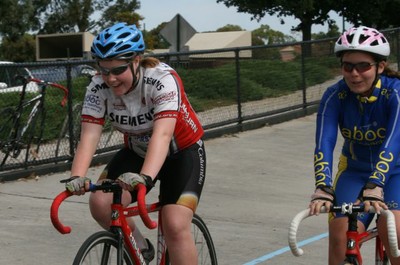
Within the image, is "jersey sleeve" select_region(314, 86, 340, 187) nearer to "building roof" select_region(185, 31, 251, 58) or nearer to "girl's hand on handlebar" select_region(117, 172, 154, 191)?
"girl's hand on handlebar" select_region(117, 172, 154, 191)

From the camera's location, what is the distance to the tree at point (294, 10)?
54.5 metres

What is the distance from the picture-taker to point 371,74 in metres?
4.49

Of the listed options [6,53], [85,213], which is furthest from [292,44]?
[6,53]

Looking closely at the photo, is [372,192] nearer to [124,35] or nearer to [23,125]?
[124,35]

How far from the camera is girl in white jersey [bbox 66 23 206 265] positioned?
180 inches

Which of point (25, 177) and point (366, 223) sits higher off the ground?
point (366, 223)

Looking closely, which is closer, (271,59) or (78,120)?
(78,120)

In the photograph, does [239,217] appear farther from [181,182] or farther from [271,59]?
[271,59]

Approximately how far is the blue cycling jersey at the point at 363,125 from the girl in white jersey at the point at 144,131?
814 millimetres

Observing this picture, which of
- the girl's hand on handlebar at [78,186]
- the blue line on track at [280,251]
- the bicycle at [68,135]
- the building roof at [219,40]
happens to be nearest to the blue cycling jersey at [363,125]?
the girl's hand on handlebar at [78,186]

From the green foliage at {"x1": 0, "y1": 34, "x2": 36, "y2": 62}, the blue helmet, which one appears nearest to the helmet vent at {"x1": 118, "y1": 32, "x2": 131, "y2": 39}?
the blue helmet

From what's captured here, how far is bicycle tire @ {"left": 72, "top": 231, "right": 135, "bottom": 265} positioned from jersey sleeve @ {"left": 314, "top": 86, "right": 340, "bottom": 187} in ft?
3.68

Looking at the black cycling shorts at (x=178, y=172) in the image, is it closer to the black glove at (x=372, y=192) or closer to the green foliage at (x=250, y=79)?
the black glove at (x=372, y=192)

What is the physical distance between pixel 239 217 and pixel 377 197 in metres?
4.65
